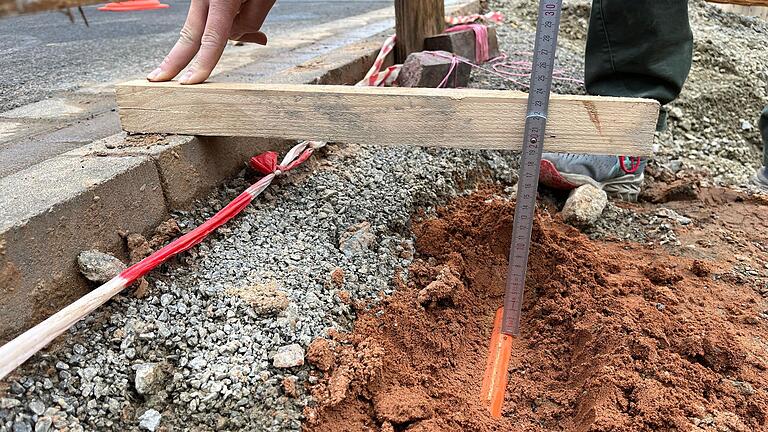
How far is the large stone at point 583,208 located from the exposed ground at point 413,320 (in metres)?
0.06

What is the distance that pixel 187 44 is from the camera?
6.73ft

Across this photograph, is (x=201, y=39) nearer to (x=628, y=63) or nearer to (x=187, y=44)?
(x=187, y=44)

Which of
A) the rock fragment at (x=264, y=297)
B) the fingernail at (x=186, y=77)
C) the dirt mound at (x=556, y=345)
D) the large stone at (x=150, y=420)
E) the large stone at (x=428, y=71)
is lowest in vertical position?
the dirt mound at (x=556, y=345)

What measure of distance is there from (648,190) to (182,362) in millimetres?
2427

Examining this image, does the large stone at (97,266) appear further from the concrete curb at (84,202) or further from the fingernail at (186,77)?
the fingernail at (186,77)

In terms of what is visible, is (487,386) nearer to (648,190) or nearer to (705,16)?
(648,190)

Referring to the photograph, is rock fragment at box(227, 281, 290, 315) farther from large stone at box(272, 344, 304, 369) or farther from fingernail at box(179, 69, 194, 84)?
fingernail at box(179, 69, 194, 84)

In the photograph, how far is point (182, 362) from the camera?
1.51 metres

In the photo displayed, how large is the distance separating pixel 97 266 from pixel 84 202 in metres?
0.18

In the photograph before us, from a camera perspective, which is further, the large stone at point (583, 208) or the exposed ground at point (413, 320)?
the large stone at point (583, 208)

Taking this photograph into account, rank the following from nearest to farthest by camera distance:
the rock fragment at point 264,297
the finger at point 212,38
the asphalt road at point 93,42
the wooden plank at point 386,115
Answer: the rock fragment at point 264,297
the wooden plank at point 386,115
the finger at point 212,38
the asphalt road at point 93,42

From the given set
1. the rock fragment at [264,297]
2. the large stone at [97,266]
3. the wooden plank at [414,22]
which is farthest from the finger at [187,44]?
the wooden plank at [414,22]

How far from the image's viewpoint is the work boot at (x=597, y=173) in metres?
2.74

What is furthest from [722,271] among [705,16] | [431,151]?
[705,16]
